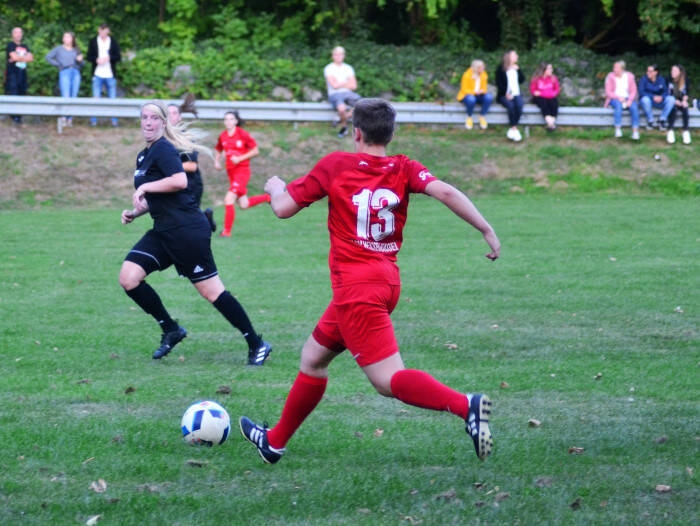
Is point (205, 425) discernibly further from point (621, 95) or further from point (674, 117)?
point (674, 117)

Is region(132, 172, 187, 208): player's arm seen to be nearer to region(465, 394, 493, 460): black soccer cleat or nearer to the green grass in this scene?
the green grass

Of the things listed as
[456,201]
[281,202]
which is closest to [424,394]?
[456,201]

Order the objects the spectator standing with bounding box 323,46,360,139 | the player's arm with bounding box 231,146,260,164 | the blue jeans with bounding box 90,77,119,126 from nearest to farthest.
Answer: the player's arm with bounding box 231,146,260,164
the spectator standing with bounding box 323,46,360,139
the blue jeans with bounding box 90,77,119,126

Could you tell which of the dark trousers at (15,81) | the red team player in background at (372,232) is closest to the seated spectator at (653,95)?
the dark trousers at (15,81)

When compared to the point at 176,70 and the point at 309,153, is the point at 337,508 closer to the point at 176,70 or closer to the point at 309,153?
the point at 309,153

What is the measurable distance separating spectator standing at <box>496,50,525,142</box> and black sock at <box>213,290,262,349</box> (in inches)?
646

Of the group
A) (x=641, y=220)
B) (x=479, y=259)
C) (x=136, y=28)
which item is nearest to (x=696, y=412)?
(x=479, y=259)

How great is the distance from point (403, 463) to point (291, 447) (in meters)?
0.68

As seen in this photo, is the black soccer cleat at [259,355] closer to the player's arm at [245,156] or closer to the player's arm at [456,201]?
the player's arm at [456,201]

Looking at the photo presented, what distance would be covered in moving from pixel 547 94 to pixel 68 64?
1048 centimetres

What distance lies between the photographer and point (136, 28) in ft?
90.8

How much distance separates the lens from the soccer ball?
592 centimetres

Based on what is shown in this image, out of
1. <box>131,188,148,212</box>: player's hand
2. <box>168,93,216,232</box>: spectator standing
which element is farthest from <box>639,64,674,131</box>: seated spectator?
<box>131,188,148,212</box>: player's hand

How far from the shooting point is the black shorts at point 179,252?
8141 millimetres
